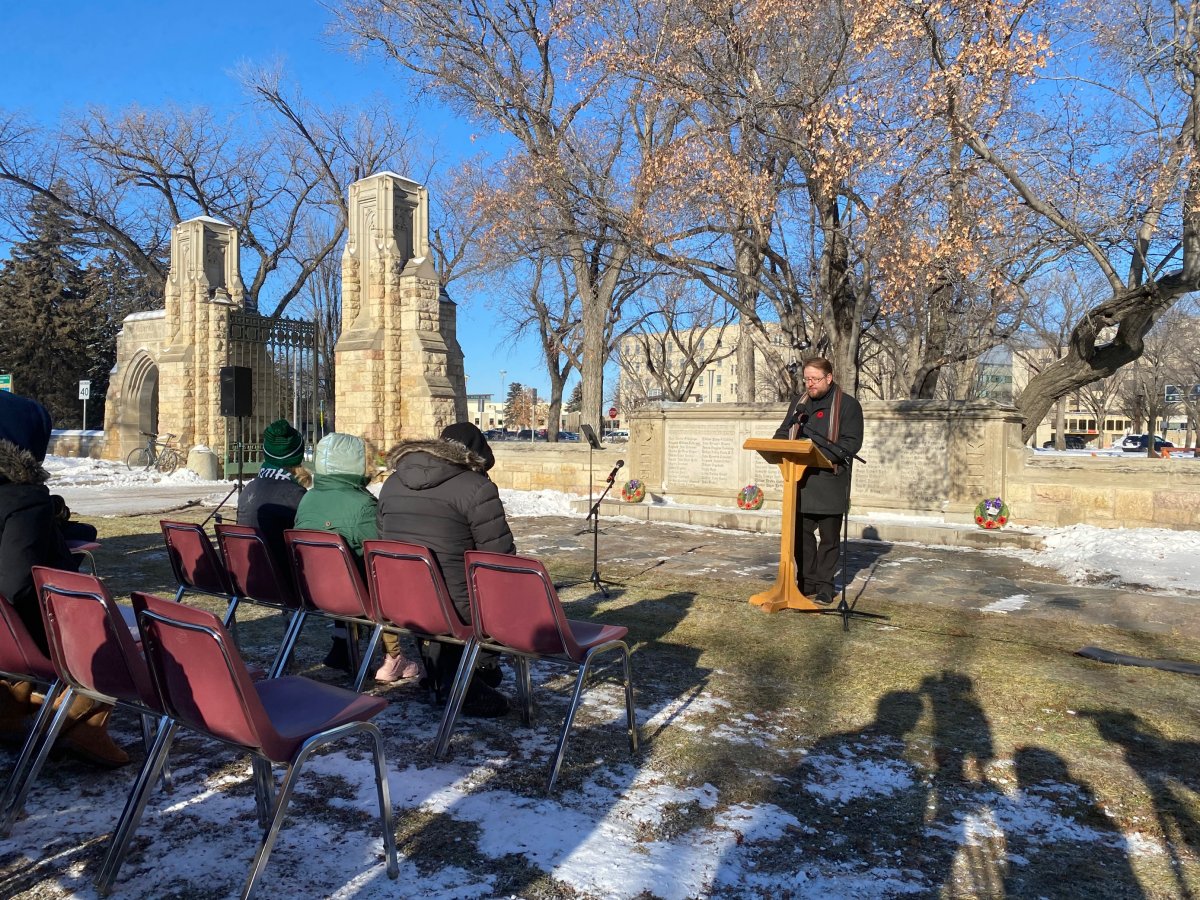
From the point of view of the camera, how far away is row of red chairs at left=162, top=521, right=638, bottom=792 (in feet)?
11.6

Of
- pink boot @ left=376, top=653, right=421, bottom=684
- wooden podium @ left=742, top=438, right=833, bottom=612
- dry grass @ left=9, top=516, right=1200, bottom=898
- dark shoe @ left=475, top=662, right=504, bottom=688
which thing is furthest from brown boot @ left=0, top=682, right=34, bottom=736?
wooden podium @ left=742, top=438, right=833, bottom=612

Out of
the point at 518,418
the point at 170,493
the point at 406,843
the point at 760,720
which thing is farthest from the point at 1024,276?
the point at 518,418

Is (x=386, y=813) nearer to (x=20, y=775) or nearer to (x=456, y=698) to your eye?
(x=456, y=698)

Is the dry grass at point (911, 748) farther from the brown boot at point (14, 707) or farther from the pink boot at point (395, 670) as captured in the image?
the brown boot at point (14, 707)

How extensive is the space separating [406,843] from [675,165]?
39.5 ft

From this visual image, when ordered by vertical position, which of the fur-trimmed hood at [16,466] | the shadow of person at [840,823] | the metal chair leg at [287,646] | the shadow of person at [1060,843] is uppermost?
the fur-trimmed hood at [16,466]

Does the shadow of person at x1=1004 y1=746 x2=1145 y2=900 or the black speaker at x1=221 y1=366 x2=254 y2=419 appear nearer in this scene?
the shadow of person at x1=1004 y1=746 x2=1145 y2=900

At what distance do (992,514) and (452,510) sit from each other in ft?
28.8

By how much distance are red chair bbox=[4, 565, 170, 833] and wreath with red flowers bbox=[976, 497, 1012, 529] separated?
398 inches

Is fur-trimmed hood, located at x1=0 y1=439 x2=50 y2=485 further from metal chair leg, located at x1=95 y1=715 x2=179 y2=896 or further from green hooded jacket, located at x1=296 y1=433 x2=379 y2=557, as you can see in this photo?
green hooded jacket, located at x1=296 y1=433 x2=379 y2=557

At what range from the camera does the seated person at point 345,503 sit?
472cm

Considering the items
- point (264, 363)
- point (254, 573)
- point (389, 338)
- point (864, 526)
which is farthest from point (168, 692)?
point (264, 363)

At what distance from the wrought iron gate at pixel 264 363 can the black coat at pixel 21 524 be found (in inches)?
696

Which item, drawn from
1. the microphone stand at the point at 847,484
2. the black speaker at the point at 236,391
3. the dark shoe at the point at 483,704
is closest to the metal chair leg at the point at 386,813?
the dark shoe at the point at 483,704
